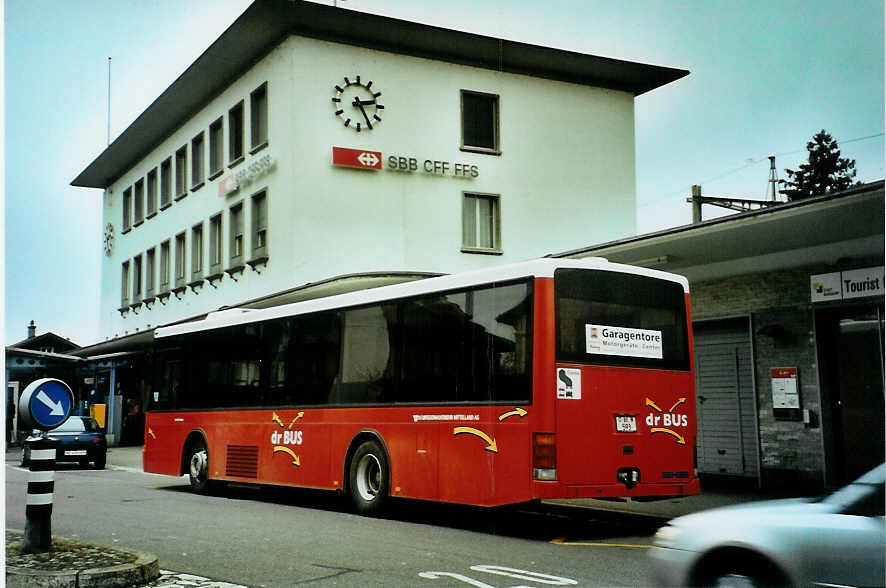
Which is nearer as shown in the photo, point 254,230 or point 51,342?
point 254,230

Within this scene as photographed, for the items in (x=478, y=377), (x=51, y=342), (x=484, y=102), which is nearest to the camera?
(x=478, y=377)

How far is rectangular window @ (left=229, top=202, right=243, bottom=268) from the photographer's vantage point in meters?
31.2

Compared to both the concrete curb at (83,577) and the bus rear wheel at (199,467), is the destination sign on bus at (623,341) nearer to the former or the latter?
the concrete curb at (83,577)

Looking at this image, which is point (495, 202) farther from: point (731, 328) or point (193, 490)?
point (193, 490)

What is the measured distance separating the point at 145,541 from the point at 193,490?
25.9 ft

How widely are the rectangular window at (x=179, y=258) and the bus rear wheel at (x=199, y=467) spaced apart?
17.5 m

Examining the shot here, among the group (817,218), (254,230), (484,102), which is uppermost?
(484,102)

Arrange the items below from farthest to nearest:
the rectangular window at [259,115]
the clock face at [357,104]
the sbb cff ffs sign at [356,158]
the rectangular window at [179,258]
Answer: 1. the rectangular window at [179,258]
2. the rectangular window at [259,115]
3. the clock face at [357,104]
4. the sbb cff ffs sign at [356,158]

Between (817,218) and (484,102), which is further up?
(484,102)

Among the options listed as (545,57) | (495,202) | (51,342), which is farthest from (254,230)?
(51,342)

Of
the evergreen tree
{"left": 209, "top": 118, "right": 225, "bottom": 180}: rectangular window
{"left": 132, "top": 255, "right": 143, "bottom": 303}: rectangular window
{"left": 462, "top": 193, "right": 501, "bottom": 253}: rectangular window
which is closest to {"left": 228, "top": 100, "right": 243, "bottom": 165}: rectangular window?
{"left": 209, "top": 118, "right": 225, "bottom": 180}: rectangular window

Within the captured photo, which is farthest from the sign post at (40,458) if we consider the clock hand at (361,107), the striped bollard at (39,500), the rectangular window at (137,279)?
the rectangular window at (137,279)

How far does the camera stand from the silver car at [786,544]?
5.53 m

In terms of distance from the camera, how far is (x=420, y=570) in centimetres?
917
